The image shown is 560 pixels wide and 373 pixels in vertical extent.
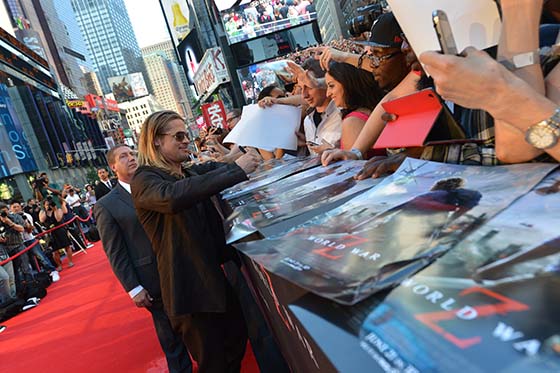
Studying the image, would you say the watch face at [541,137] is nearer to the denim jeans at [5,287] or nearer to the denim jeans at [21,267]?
the denim jeans at [5,287]

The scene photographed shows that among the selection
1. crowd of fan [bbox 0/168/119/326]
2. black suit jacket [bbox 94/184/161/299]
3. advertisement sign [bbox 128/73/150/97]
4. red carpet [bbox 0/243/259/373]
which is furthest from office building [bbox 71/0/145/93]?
black suit jacket [bbox 94/184/161/299]

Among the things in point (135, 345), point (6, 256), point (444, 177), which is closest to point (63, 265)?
point (6, 256)

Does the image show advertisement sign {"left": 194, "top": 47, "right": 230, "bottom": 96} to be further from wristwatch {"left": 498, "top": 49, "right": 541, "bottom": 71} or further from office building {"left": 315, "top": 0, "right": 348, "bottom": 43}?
office building {"left": 315, "top": 0, "right": 348, "bottom": 43}

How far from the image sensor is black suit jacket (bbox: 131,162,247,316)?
1.89 m

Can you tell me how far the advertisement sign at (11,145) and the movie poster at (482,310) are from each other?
2778 cm

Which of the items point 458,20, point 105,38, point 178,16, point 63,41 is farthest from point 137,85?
point 458,20

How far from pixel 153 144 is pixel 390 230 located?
1.75 m

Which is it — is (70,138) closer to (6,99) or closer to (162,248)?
(6,99)

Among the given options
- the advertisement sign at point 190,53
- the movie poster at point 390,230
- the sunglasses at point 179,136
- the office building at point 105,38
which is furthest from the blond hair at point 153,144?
the office building at point 105,38

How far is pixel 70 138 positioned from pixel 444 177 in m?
46.1

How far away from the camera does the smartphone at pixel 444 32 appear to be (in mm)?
715

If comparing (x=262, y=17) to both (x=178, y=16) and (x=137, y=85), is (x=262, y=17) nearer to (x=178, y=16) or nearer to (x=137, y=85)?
(x=178, y=16)

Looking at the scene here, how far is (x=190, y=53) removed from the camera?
30094 millimetres

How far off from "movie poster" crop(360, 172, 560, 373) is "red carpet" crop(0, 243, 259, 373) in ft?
8.83
